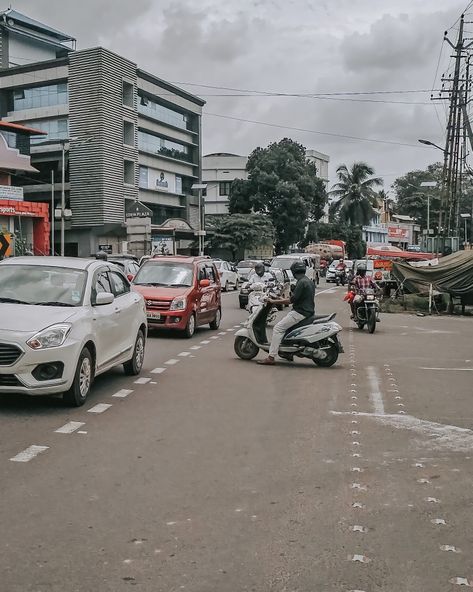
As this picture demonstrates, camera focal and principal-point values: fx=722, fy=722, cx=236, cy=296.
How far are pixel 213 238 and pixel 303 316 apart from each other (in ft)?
179

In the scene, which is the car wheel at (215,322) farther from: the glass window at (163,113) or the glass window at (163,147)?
the glass window at (163,147)

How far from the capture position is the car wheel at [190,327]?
51.2ft

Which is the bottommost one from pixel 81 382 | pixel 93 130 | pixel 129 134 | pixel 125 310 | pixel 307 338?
pixel 81 382

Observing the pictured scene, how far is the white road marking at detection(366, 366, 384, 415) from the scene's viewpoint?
831 centimetres

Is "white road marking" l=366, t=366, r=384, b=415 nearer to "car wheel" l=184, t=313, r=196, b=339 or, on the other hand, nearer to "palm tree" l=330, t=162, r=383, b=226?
"car wheel" l=184, t=313, r=196, b=339

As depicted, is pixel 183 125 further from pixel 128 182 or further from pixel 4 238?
pixel 4 238

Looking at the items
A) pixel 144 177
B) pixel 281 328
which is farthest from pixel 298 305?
pixel 144 177

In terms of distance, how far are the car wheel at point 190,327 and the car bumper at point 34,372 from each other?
8.14 m

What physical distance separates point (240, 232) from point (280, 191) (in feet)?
19.0

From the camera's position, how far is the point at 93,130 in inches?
2096

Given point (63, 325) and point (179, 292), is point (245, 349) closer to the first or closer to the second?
point (179, 292)

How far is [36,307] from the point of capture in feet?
25.9

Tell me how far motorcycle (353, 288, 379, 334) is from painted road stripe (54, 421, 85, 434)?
11.8m

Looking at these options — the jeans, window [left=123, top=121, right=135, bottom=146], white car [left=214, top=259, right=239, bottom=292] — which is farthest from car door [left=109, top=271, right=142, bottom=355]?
window [left=123, top=121, right=135, bottom=146]
